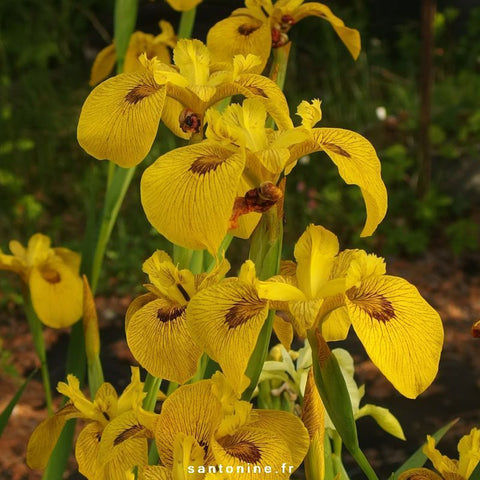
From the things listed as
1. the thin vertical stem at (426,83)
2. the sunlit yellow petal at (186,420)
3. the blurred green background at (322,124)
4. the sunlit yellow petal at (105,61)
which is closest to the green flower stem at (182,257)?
the sunlit yellow petal at (186,420)

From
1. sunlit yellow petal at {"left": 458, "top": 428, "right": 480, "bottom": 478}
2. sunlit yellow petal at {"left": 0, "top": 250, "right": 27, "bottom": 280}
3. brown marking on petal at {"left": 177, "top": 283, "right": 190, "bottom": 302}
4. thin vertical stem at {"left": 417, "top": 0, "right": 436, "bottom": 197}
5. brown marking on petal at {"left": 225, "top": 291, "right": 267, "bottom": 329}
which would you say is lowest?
thin vertical stem at {"left": 417, "top": 0, "right": 436, "bottom": 197}

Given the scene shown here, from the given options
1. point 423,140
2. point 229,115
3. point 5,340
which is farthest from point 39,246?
point 423,140

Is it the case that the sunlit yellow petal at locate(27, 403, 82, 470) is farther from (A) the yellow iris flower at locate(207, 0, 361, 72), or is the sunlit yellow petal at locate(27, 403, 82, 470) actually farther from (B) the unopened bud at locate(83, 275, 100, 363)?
(A) the yellow iris flower at locate(207, 0, 361, 72)

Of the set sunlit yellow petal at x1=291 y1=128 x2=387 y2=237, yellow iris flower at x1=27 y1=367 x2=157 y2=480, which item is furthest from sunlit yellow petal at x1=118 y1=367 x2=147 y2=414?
sunlit yellow petal at x1=291 y1=128 x2=387 y2=237

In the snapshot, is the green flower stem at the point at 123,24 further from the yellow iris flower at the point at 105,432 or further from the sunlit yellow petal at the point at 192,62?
the yellow iris flower at the point at 105,432

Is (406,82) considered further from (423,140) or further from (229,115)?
(229,115)

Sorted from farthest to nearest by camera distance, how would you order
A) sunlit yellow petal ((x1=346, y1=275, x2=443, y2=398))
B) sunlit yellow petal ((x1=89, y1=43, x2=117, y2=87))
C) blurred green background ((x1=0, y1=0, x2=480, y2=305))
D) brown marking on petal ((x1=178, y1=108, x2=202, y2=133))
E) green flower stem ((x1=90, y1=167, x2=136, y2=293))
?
blurred green background ((x1=0, y1=0, x2=480, y2=305))
sunlit yellow petal ((x1=89, y1=43, x2=117, y2=87))
green flower stem ((x1=90, y1=167, x2=136, y2=293))
brown marking on petal ((x1=178, y1=108, x2=202, y2=133))
sunlit yellow petal ((x1=346, y1=275, x2=443, y2=398))
